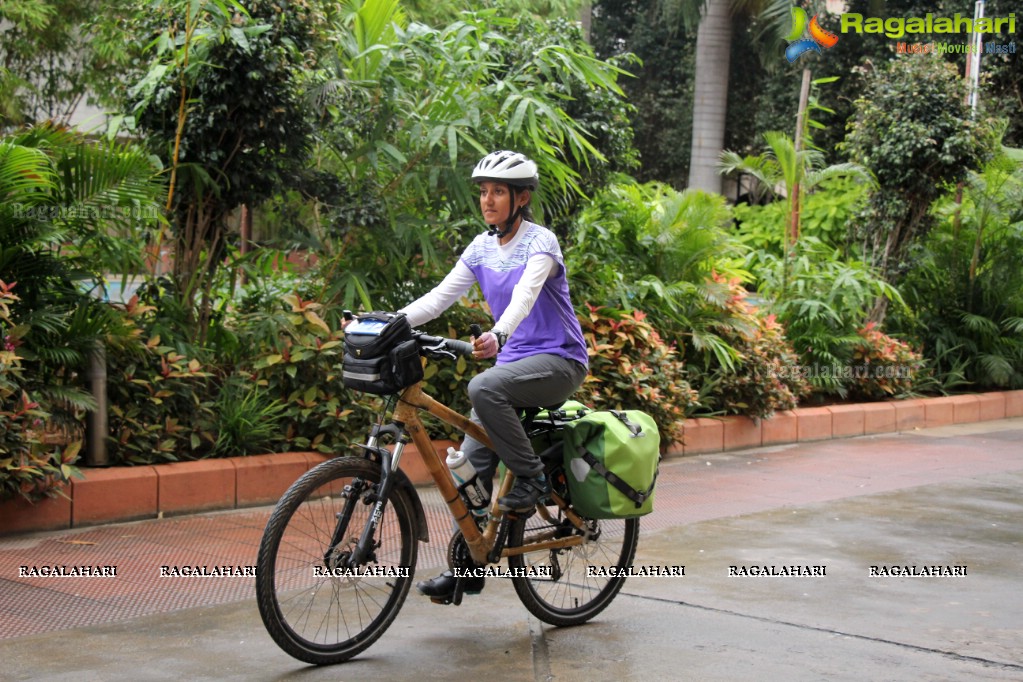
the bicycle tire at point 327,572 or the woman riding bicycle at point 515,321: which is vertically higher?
the woman riding bicycle at point 515,321

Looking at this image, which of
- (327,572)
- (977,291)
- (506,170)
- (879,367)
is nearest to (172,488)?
(327,572)

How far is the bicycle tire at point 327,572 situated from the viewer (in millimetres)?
4180

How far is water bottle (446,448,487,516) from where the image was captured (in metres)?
4.79

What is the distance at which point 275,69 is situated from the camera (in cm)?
720

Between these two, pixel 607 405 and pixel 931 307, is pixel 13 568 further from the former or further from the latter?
pixel 931 307

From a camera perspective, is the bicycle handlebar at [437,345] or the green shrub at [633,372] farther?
the green shrub at [633,372]

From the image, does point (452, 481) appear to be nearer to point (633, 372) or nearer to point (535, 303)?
point (535, 303)

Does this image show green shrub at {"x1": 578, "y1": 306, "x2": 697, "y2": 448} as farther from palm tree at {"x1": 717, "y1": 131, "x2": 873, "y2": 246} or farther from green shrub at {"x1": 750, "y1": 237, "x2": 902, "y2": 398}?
palm tree at {"x1": 717, "y1": 131, "x2": 873, "y2": 246}

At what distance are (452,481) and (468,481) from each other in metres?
0.10

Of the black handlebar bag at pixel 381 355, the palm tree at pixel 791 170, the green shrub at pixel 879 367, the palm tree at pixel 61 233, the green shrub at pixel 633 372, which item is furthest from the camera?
the palm tree at pixel 791 170

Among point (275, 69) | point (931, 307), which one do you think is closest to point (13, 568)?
point (275, 69)

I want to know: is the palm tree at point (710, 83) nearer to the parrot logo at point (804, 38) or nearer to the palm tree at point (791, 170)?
the parrot logo at point (804, 38)

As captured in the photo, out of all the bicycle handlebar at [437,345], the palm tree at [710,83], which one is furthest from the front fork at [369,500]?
the palm tree at [710,83]

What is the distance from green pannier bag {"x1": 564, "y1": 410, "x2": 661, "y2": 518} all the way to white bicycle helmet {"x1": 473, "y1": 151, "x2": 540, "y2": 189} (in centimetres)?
102
